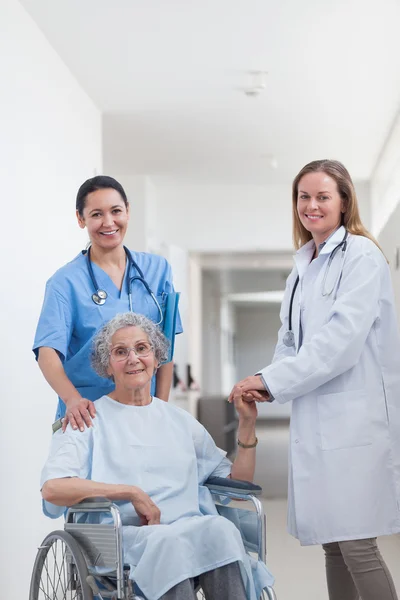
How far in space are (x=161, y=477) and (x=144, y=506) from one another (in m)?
0.18

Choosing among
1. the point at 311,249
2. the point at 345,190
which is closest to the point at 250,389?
the point at 311,249

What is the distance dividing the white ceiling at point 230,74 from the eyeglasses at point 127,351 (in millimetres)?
1962

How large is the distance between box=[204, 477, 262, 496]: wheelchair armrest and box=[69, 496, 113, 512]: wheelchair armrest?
398 mm

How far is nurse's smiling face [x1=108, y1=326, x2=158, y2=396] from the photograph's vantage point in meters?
2.35

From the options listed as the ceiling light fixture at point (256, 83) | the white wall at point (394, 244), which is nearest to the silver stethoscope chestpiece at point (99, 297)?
the ceiling light fixture at point (256, 83)

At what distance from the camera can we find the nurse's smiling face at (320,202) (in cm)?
242

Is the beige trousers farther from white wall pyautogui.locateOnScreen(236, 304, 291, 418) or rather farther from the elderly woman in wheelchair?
white wall pyautogui.locateOnScreen(236, 304, 291, 418)

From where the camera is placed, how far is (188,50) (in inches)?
171

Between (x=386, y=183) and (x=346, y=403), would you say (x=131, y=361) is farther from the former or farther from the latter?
(x=386, y=183)

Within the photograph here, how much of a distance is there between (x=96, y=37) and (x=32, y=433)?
6.39ft

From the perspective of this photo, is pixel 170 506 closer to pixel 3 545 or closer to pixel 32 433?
pixel 3 545

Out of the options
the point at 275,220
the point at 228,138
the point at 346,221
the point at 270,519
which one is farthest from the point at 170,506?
the point at 275,220

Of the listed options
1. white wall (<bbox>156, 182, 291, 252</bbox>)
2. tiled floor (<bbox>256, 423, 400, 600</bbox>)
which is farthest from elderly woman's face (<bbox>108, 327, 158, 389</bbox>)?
white wall (<bbox>156, 182, 291, 252</bbox>)

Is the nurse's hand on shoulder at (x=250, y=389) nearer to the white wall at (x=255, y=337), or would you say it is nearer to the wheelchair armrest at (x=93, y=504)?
the wheelchair armrest at (x=93, y=504)
